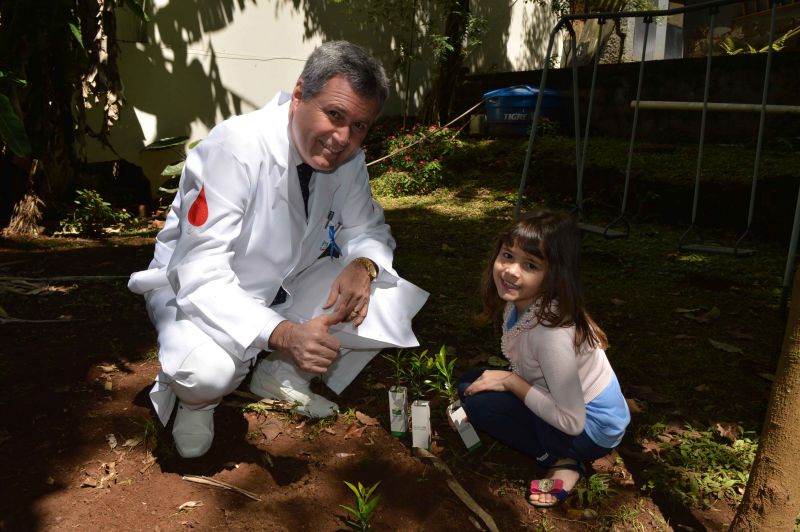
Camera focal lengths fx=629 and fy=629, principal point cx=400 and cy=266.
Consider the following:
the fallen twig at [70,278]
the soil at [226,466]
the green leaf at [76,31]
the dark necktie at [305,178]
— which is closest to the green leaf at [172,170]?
the green leaf at [76,31]

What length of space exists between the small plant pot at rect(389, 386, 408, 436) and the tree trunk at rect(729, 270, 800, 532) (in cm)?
133

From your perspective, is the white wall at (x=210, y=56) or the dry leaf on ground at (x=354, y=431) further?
the white wall at (x=210, y=56)

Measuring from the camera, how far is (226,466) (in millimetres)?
2574

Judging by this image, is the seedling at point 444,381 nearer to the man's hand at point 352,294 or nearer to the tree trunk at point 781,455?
the man's hand at point 352,294

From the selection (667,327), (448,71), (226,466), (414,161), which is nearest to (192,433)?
(226,466)

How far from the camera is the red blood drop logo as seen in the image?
2457 millimetres

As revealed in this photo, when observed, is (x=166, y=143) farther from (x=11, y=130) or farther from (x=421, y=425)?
(x=421, y=425)

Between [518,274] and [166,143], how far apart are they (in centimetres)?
674

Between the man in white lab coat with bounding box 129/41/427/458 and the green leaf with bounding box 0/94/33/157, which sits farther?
the green leaf with bounding box 0/94/33/157

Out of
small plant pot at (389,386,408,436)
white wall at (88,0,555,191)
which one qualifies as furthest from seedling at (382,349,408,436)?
white wall at (88,0,555,191)

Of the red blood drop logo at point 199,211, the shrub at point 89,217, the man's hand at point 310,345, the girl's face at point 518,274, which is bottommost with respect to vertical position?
the shrub at point 89,217

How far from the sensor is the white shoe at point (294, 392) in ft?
9.75

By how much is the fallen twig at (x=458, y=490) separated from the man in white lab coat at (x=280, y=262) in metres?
0.52

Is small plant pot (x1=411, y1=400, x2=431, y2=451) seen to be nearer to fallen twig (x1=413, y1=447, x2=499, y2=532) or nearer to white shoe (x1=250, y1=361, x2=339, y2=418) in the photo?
fallen twig (x1=413, y1=447, x2=499, y2=532)
